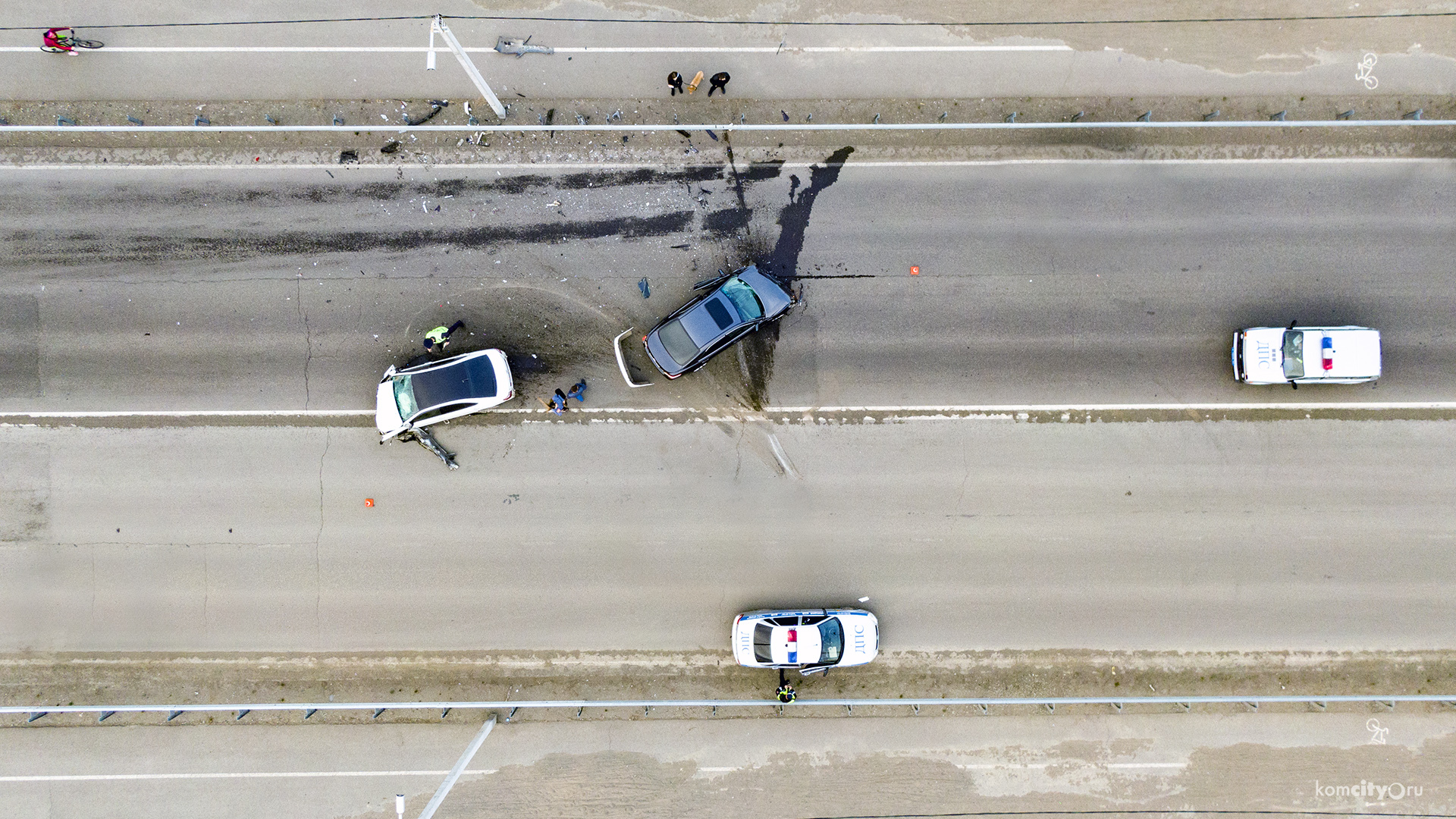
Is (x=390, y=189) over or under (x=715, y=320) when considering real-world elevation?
over

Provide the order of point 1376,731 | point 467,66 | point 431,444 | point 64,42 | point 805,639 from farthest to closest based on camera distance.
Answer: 1. point 1376,731
2. point 431,444
3. point 64,42
4. point 805,639
5. point 467,66

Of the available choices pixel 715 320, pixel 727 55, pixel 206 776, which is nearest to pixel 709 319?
pixel 715 320

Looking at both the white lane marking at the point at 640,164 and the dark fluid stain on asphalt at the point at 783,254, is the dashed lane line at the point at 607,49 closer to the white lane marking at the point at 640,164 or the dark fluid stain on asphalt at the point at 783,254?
the white lane marking at the point at 640,164

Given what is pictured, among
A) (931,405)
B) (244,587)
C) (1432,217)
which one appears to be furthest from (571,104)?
(1432,217)

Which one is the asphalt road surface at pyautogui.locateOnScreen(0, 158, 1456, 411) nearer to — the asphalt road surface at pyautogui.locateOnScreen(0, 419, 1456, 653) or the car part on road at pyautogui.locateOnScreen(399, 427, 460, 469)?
the asphalt road surface at pyautogui.locateOnScreen(0, 419, 1456, 653)

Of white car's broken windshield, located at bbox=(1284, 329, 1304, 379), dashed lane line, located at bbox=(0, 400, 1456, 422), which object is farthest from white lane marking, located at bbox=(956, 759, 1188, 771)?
white car's broken windshield, located at bbox=(1284, 329, 1304, 379)

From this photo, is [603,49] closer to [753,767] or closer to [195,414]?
[195,414]
